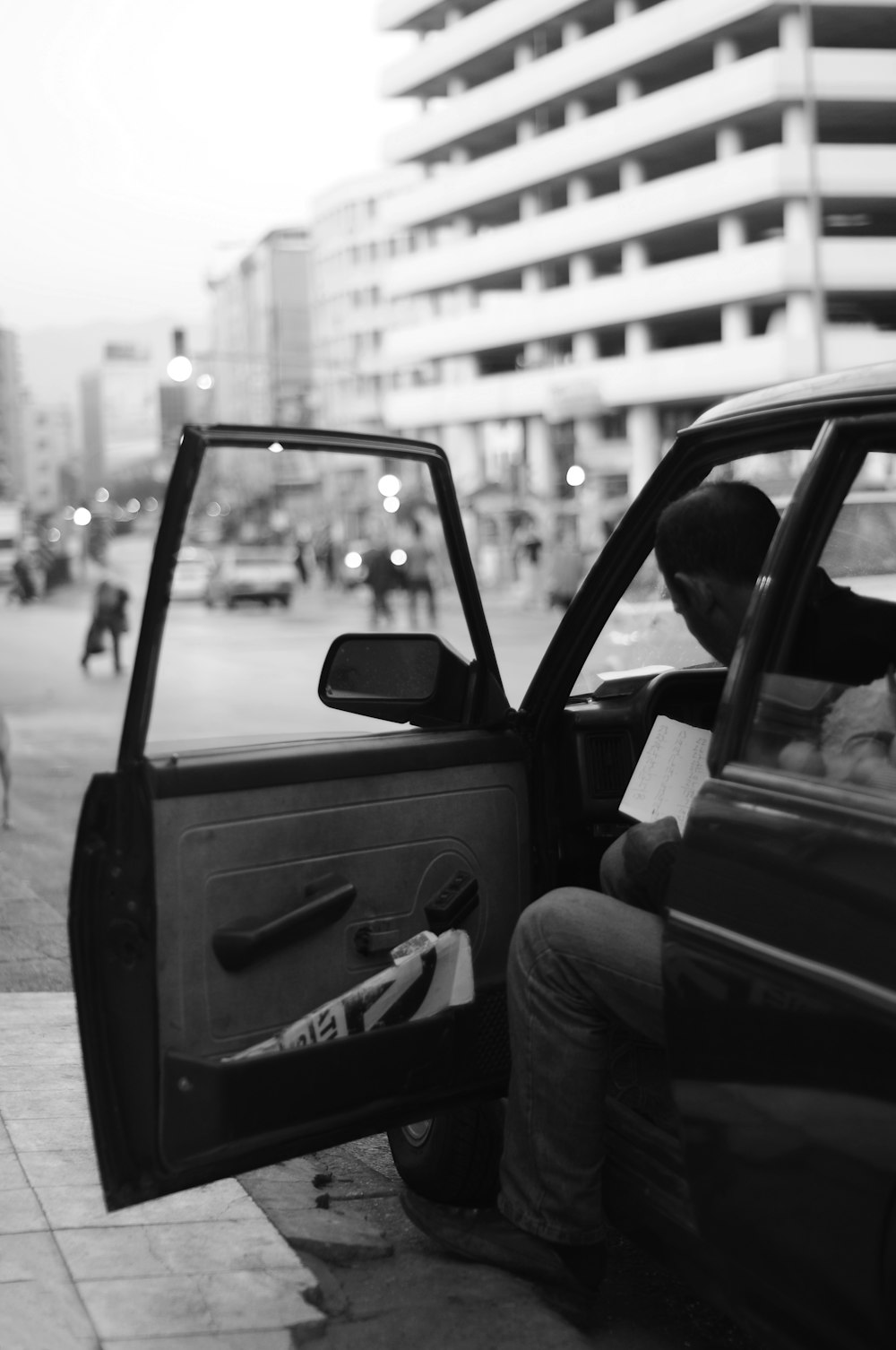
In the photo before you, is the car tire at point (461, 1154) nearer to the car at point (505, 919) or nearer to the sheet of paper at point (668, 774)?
the car at point (505, 919)

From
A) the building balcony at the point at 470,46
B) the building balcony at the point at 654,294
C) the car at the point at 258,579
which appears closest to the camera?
the car at the point at 258,579

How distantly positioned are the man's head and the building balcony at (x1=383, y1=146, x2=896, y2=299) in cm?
4427

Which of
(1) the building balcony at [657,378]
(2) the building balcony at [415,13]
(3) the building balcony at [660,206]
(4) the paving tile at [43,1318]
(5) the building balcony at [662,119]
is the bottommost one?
(4) the paving tile at [43,1318]

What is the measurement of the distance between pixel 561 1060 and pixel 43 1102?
78.0 inches

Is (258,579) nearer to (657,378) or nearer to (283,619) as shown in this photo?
(283,619)

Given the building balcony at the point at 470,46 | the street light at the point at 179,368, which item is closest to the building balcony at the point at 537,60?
the building balcony at the point at 470,46

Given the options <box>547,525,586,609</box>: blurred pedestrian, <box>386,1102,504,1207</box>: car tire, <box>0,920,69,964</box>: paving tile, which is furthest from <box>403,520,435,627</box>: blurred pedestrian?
<box>386,1102,504,1207</box>: car tire

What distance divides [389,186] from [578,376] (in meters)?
68.5

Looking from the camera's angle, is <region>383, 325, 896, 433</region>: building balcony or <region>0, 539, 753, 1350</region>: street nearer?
<region>0, 539, 753, 1350</region>: street

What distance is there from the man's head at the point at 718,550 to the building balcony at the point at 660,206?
4427 centimetres

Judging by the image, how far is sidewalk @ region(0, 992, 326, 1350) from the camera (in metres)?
3.03

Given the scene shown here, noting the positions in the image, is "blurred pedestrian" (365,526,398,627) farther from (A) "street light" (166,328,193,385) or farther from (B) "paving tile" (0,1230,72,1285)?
(B) "paving tile" (0,1230,72,1285)

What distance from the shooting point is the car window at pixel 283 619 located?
16.1m

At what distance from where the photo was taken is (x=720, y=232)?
5906cm
